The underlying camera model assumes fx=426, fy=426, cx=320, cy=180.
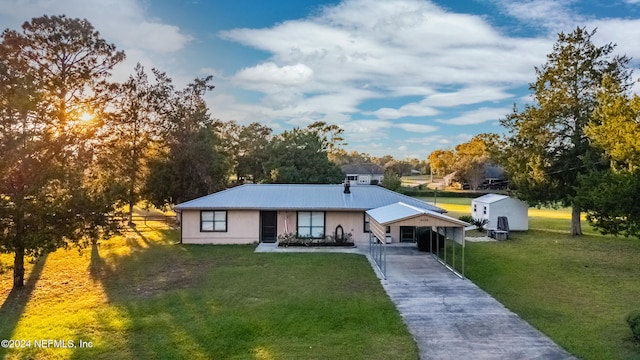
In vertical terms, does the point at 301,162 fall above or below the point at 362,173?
below

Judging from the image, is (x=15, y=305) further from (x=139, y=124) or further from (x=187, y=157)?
(x=139, y=124)

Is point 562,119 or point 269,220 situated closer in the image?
point 269,220

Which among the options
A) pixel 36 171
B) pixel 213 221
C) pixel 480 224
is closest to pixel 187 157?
pixel 213 221

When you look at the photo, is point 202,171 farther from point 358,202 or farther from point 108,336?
point 108,336

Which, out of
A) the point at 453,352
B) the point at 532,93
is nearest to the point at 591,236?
the point at 532,93

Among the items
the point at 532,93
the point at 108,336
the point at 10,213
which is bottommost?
the point at 108,336

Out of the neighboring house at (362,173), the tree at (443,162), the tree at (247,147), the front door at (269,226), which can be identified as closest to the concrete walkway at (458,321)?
the front door at (269,226)

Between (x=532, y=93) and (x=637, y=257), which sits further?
(x=532, y=93)
